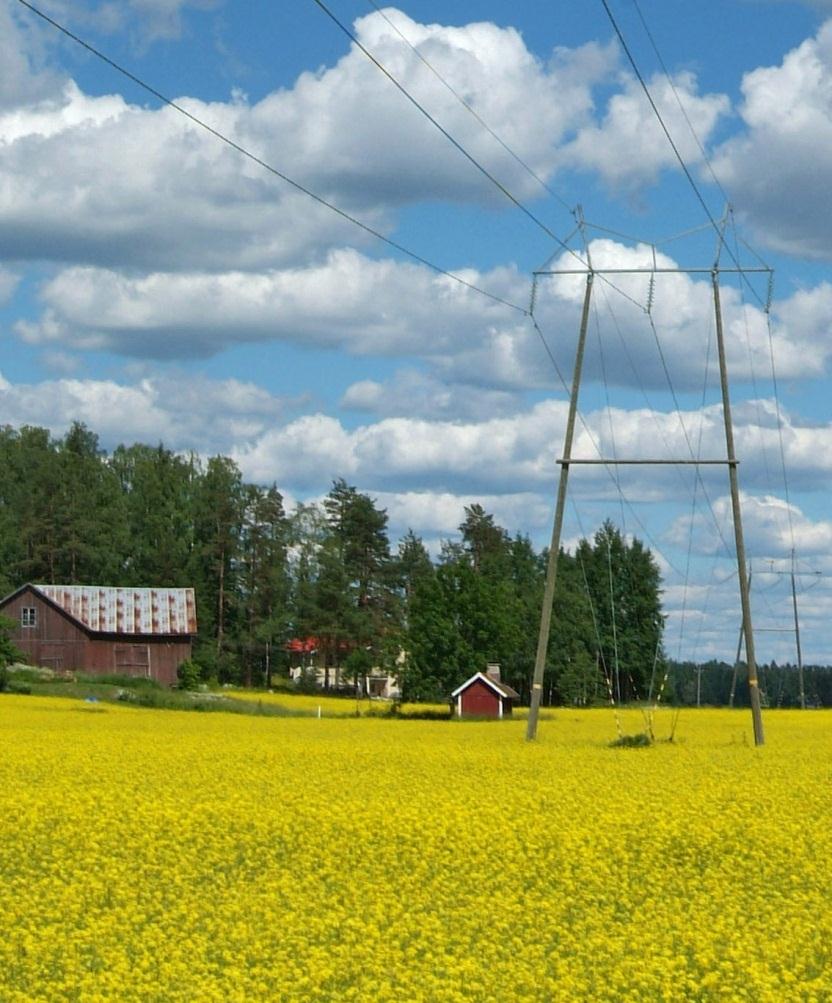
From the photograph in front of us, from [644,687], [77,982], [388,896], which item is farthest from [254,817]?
[644,687]

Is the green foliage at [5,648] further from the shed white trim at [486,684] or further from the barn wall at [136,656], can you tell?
the shed white trim at [486,684]

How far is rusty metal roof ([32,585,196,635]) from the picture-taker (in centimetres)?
9962

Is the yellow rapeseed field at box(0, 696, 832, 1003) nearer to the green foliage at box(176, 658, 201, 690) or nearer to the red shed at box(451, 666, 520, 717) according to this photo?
the red shed at box(451, 666, 520, 717)

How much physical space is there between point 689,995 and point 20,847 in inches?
386

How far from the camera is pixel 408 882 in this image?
17969 mm

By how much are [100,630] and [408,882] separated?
8351cm

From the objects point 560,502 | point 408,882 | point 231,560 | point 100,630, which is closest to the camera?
point 408,882

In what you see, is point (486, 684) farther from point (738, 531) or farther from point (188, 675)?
point (738, 531)

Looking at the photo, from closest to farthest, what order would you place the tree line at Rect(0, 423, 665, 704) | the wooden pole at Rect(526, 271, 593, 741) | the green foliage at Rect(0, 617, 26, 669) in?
the wooden pole at Rect(526, 271, 593, 741) → the green foliage at Rect(0, 617, 26, 669) → the tree line at Rect(0, 423, 665, 704)

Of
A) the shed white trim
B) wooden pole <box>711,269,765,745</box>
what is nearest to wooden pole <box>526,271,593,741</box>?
wooden pole <box>711,269,765,745</box>

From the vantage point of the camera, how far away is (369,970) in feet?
43.7

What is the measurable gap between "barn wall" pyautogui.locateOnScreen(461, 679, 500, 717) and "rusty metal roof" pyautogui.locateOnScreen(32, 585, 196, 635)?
23.9 meters

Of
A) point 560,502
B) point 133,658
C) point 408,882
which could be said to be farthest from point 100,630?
point 408,882

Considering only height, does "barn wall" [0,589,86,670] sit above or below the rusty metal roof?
below
